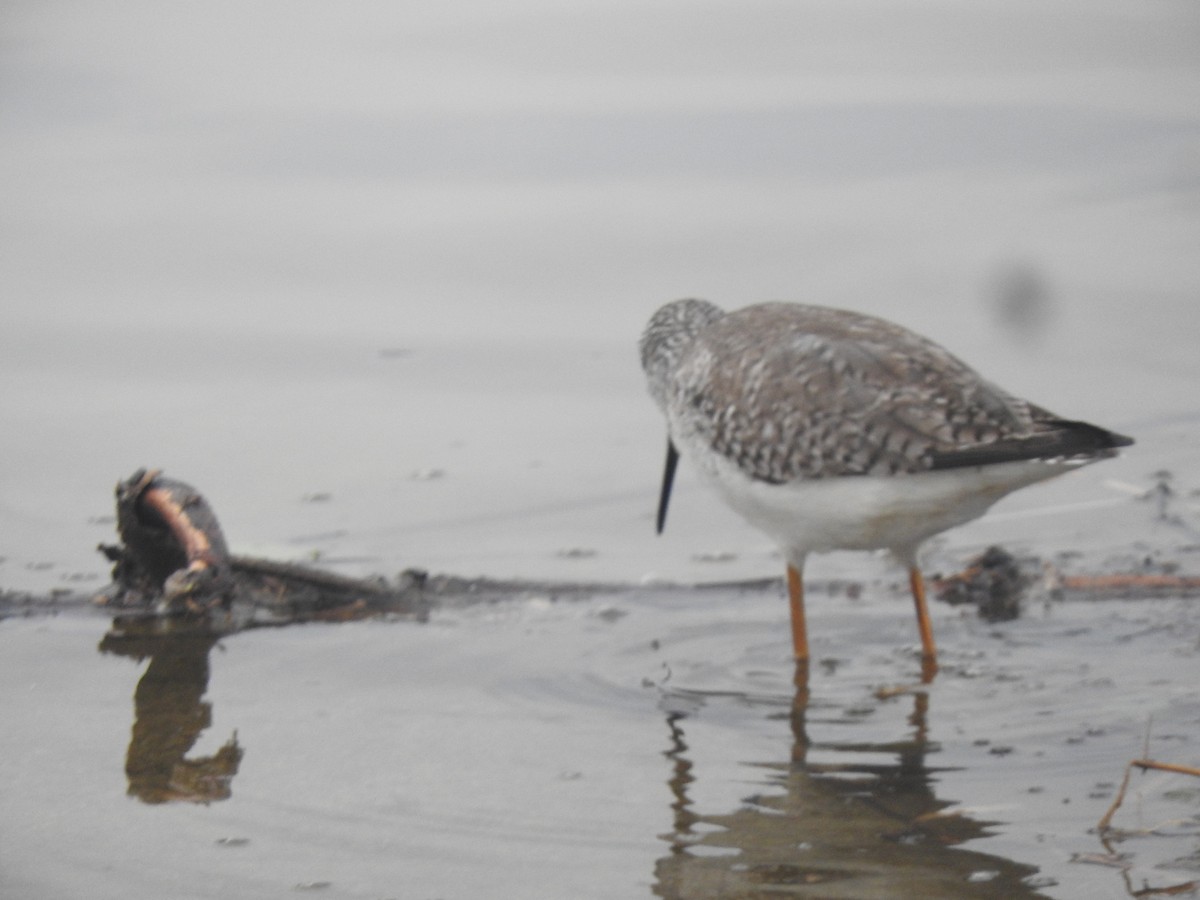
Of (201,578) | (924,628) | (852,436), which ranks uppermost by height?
(852,436)

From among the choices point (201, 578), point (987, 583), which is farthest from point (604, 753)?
point (987, 583)

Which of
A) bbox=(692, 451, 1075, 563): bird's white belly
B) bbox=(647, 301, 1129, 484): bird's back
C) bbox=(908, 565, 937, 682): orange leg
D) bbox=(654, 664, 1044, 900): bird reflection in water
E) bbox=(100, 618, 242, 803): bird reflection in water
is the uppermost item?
bbox=(647, 301, 1129, 484): bird's back

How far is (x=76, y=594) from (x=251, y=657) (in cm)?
92

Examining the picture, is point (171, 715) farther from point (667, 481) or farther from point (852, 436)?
point (667, 481)

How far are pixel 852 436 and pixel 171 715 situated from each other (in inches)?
80.1

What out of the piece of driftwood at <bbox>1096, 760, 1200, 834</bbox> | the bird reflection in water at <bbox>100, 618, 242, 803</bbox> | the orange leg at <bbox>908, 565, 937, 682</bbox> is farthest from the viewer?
the orange leg at <bbox>908, 565, 937, 682</bbox>

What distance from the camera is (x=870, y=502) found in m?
5.16

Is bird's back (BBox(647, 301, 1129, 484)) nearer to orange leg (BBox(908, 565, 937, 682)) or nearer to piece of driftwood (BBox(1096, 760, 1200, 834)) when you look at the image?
orange leg (BBox(908, 565, 937, 682))

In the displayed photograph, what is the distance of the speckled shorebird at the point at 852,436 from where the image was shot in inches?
197

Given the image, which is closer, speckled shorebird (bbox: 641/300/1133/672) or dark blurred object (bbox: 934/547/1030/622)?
speckled shorebird (bbox: 641/300/1133/672)

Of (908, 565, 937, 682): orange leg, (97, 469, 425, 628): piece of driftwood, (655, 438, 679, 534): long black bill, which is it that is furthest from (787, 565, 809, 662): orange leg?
(97, 469, 425, 628): piece of driftwood

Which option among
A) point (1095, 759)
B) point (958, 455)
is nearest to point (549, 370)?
point (958, 455)

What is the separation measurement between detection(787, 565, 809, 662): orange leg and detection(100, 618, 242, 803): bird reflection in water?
173 cm

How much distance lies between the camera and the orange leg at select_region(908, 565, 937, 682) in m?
5.22
